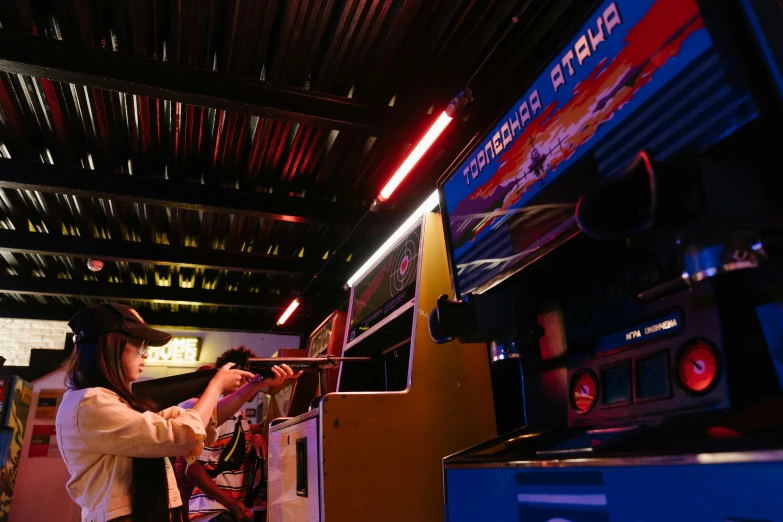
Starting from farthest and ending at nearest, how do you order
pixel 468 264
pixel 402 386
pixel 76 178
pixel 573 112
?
pixel 76 178, pixel 402 386, pixel 468 264, pixel 573 112

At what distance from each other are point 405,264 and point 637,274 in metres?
1.37

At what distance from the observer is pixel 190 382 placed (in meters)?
2.32

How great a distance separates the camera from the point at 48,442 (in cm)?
687

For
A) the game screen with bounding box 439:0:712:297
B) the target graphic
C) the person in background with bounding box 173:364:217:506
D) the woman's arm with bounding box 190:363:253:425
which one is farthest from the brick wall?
the game screen with bounding box 439:0:712:297

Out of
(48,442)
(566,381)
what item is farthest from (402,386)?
(48,442)

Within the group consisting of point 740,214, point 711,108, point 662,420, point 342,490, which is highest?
point 711,108

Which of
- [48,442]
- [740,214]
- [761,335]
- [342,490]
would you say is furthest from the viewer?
[48,442]

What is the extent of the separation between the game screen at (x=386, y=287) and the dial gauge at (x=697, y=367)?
132 cm

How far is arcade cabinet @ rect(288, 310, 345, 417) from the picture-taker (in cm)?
310

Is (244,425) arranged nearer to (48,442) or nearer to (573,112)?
(573,112)

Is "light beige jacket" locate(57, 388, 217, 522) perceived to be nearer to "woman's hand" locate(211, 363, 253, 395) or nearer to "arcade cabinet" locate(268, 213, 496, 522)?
"woman's hand" locate(211, 363, 253, 395)

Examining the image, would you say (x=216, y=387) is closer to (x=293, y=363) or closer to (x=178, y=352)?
(x=293, y=363)

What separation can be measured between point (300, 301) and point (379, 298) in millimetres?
3384

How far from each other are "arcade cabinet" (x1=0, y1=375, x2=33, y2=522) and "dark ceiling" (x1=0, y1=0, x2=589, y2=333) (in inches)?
101
